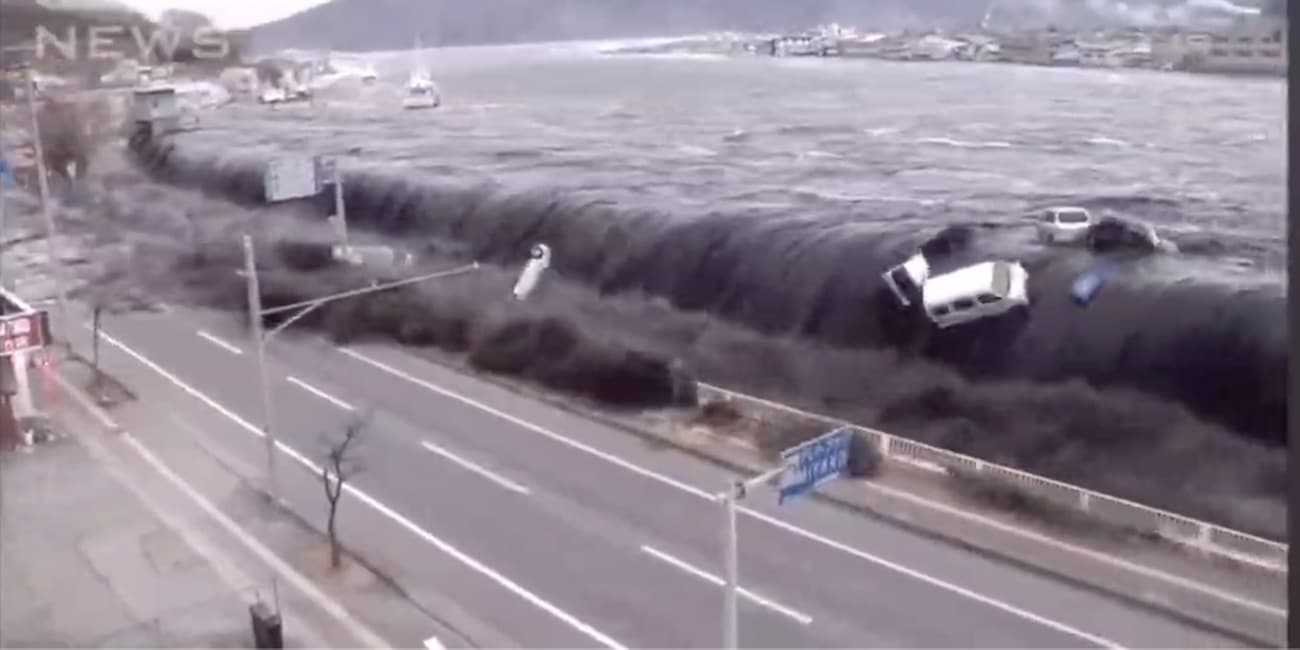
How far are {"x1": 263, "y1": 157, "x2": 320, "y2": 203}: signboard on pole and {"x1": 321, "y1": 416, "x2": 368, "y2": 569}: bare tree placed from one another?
598 millimetres

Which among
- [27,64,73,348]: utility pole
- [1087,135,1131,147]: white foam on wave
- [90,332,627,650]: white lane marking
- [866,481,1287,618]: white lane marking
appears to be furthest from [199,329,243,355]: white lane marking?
[1087,135,1131,147]: white foam on wave

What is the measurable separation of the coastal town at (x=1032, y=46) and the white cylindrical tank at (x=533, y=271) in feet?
1.69

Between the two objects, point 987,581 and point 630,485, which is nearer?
point 987,581

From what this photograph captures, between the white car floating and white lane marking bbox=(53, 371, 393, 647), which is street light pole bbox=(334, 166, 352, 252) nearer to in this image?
white lane marking bbox=(53, 371, 393, 647)

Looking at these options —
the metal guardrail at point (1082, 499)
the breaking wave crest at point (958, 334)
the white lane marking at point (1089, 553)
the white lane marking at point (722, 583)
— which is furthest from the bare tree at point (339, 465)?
the white lane marking at point (1089, 553)

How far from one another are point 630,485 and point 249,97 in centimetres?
139

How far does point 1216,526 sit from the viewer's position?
98.4 inches

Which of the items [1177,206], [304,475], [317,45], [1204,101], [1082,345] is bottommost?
[304,475]

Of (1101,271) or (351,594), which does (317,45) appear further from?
(1101,271)

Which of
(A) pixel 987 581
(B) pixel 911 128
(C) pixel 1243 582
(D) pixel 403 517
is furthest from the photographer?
(D) pixel 403 517

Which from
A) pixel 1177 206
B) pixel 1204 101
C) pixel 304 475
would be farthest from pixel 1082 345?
pixel 304 475

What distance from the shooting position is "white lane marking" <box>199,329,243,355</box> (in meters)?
3.50

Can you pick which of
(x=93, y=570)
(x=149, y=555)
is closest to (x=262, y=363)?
(x=149, y=555)

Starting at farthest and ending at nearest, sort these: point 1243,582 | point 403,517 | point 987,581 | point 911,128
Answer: point 403,517 → point 911,128 → point 987,581 → point 1243,582
